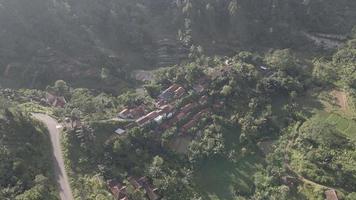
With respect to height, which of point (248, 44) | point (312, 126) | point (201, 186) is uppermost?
point (248, 44)

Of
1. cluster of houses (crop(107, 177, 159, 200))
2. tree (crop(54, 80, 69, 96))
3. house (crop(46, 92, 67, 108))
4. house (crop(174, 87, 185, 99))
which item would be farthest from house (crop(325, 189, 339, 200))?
tree (crop(54, 80, 69, 96))

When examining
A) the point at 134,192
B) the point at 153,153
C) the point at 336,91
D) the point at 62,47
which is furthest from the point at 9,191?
the point at 336,91

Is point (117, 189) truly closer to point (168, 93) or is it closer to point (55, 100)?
point (55, 100)

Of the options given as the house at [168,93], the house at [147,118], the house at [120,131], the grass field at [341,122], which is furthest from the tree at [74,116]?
the grass field at [341,122]

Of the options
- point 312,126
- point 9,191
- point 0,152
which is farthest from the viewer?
point 312,126

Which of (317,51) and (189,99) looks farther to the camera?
(317,51)

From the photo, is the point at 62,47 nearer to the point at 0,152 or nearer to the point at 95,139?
the point at 95,139

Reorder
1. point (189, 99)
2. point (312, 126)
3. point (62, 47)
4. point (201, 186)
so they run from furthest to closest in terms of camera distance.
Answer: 1. point (62, 47)
2. point (189, 99)
3. point (312, 126)
4. point (201, 186)

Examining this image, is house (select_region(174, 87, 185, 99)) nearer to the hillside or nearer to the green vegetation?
the hillside
